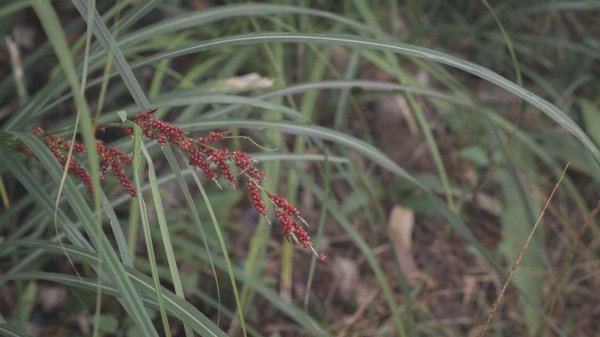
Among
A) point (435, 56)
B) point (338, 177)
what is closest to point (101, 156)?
point (435, 56)

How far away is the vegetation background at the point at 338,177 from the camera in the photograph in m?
1.51

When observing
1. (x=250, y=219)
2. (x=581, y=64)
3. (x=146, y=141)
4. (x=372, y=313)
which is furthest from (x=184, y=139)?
(x=581, y=64)

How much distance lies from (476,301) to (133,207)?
4.29 feet

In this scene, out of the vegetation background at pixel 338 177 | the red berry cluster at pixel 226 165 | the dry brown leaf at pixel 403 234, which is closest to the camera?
the red berry cluster at pixel 226 165

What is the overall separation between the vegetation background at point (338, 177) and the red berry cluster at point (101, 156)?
0.11 m

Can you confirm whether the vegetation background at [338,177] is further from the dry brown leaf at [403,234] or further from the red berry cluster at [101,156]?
the red berry cluster at [101,156]

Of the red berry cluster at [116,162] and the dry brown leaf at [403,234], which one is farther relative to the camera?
the dry brown leaf at [403,234]

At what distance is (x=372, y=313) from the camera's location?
205 centimetres

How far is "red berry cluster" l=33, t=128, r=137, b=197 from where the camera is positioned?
3.26 feet

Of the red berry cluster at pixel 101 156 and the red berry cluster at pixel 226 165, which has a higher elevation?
the red berry cluster at pixel 101 156

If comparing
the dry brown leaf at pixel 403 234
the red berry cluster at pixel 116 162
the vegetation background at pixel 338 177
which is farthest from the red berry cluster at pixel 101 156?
the dry brown leaf at pixel 403 234

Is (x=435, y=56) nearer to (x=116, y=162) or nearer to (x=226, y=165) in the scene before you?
(x=226, y=165)

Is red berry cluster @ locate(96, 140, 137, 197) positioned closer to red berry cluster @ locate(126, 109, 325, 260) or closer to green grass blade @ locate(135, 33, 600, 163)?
red berry cluster @ locate(126, 109, 325, 260)

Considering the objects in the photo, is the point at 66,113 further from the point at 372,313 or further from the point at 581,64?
the point at 581,64
